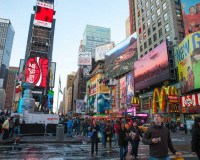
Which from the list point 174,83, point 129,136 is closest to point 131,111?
point 174,83

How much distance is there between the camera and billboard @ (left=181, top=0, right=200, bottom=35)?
43.6m

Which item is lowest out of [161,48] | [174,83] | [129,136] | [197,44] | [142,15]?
[129,136]

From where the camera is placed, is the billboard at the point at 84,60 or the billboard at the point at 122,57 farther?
the billboard at the point at 84,60

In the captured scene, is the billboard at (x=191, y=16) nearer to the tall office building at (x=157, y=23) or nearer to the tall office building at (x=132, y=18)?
the tall office building at (x=157, y=23)

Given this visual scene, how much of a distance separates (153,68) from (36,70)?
33338 mm

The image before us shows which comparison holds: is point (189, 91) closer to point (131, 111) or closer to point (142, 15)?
point (131, 111)

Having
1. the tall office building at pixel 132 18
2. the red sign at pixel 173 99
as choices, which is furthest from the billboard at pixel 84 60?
the red sign at pixel 173 99

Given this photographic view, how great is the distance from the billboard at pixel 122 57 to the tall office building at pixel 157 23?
5.29 m

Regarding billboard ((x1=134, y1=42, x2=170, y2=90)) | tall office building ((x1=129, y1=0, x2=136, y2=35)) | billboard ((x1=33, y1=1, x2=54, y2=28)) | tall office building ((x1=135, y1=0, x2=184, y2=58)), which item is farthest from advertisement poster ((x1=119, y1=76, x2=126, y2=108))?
billboard ((x1=33, y1=1, x2=54, y2=28))

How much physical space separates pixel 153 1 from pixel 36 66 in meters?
39.0

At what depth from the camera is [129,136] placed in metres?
9.44

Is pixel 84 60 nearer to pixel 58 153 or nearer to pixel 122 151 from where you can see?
pixel 58 153

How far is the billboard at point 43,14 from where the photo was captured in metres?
71.6

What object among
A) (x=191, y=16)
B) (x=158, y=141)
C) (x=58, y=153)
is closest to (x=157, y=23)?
(x=191, y=16)
